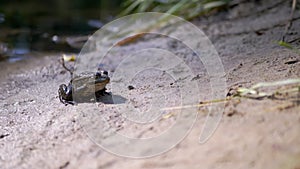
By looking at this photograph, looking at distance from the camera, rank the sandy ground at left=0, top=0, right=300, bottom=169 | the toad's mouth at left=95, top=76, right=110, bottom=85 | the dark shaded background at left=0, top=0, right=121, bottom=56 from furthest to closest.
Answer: the dark shaded background at left=0, top=0, right=121, bottom=56, the toad's mouth at left=95, top=76, right=110, bottom=85, the sandy ground at left=0, top=0, right=300, bottom=169

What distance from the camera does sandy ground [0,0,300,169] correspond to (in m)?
1.61

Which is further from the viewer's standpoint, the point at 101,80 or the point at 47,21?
the point at 47,21

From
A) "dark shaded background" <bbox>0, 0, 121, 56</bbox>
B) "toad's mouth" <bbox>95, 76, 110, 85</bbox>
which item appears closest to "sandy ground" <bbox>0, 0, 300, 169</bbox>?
"toad's mouth" <bbox>95, 76, 110, 85</bbox>

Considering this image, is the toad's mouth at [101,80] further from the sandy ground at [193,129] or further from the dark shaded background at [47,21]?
the dark shaded background at [47,21]

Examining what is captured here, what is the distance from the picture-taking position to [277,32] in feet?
12.5

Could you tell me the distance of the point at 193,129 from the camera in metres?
1.84

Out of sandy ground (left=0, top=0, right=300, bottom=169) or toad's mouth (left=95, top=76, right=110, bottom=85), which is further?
toad's mouth (left=95, top=76, right=110, bottom=85)

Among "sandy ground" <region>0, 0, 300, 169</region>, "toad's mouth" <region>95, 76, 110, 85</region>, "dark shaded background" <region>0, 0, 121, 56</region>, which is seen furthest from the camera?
"dark shaded background" <region>0, 0, 121, 56</region>

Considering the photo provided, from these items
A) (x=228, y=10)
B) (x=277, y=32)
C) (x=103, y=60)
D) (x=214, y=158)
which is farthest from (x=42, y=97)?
(x=228, y=10)

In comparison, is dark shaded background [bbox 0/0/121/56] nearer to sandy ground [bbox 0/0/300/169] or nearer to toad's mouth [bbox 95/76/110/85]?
sandy ground [bbox 0/0/300/169]

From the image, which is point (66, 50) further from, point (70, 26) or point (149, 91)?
point (149, 91)

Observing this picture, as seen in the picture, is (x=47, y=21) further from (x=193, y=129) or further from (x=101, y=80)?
(x=193, y=129)

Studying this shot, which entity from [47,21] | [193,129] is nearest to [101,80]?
[193,129]

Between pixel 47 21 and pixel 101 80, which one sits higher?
pixel 47 21
